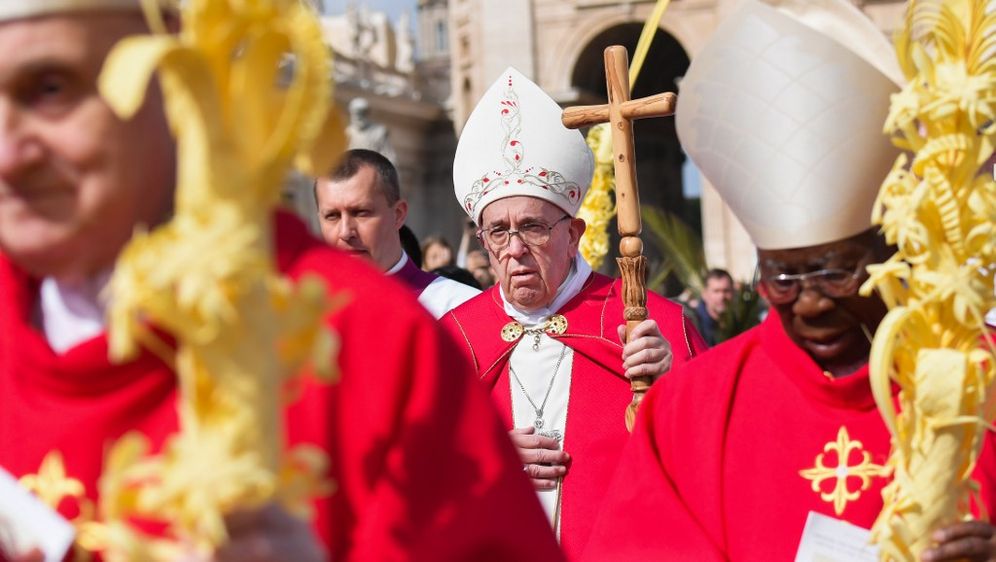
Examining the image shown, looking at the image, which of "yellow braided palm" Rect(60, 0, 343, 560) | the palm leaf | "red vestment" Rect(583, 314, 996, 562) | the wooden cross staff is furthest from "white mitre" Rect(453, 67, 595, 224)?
the palm leaf

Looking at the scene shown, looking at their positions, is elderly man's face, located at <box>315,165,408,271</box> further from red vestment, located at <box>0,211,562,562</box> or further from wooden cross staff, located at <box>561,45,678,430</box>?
red vestment, located at <box>0,211,562,562</box>

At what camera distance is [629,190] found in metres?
5.26

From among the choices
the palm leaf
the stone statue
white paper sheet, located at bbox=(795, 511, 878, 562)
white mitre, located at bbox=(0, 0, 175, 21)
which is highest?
the stone statue

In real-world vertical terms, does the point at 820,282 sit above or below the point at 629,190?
below

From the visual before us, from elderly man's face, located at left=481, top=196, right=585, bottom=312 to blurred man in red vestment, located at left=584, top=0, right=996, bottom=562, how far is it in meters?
1.68

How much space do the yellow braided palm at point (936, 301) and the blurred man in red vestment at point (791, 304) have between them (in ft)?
0.99

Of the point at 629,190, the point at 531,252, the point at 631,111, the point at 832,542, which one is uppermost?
the point at 631,111

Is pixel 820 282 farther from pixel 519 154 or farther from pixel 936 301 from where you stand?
pixel 519 154

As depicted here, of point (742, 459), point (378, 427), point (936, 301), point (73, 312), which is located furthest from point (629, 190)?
point (378, 427)

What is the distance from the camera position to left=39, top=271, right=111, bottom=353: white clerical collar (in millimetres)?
2441

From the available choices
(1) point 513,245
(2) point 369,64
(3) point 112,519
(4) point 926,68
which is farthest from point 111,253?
(2) point 369,64

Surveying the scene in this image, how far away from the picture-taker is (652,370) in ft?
16.4

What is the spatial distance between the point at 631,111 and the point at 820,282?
6.09 ft

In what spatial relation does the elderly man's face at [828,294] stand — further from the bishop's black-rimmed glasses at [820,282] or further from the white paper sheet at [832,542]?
the white paper sheet at [832,542]
